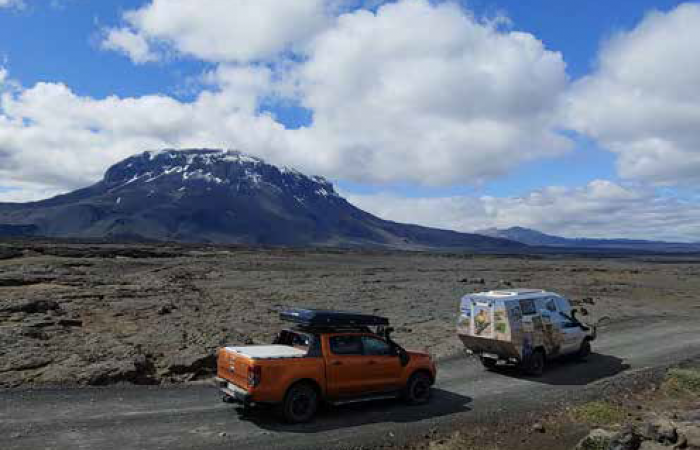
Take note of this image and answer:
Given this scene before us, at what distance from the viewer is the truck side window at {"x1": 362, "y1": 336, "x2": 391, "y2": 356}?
13000 mm

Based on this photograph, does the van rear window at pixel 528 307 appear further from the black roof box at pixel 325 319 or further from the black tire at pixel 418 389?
the black roof box at pixel 325 319

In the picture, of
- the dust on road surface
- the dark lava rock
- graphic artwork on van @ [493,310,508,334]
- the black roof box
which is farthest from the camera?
the dark lava rock

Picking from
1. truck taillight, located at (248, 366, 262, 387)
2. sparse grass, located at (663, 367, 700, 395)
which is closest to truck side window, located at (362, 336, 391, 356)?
truck taillight, located at (248, 366, 262, 387)

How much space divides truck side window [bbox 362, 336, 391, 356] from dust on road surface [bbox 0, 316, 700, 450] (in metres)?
1.38

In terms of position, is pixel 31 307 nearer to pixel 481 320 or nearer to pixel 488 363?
pixel 481 320

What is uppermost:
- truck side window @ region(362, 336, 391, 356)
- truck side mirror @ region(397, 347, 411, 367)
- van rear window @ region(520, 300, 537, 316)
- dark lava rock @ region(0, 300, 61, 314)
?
van rear window @ region(520, 300, 537, 316)

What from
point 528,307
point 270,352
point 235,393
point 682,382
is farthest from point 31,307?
point 682,382

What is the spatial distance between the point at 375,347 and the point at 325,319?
1.61 metres

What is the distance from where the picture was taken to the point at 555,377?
17141 mm

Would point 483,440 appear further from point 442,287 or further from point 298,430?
point 442,287

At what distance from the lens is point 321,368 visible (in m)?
12.0

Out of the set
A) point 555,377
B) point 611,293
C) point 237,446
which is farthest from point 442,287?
point 237,446

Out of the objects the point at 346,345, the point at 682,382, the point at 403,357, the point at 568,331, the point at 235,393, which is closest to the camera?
the point at 235,393

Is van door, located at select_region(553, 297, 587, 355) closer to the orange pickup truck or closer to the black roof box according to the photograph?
the orange pickup truck
